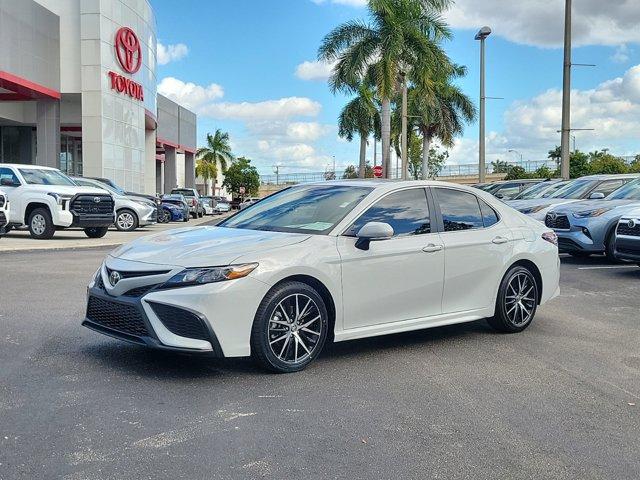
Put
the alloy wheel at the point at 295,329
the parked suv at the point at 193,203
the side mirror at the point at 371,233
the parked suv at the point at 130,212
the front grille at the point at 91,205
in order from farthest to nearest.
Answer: the parked suv at the point at 193,203 → the parked suv at the point at 130,212 → the front grille at the point at 91,205 → the side mirror at the point at 371,233 → the alloy wheel at the point at 295,329

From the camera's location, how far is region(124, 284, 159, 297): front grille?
4968 mm

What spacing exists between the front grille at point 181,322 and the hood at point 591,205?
9911mm

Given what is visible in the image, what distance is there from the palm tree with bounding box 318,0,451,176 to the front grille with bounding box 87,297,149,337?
1192 inches

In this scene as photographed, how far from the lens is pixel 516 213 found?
7246mm

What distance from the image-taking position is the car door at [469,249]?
20.8ft

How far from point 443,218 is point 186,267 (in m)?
2.64

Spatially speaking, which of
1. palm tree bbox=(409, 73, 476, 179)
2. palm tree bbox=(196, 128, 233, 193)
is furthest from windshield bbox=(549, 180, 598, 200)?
palm tree bbox=(196, 128, 233, 193)

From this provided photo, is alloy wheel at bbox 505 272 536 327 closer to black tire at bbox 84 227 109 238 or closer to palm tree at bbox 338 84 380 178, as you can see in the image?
black tire at bbox 84 227 109 238

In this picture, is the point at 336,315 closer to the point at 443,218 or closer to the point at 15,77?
the point at 443,218

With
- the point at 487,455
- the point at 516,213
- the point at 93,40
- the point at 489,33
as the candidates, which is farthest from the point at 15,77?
Answer: the point at 487,455

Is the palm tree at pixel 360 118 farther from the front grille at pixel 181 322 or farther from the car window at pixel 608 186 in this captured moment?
the front grille at pixel 181 322

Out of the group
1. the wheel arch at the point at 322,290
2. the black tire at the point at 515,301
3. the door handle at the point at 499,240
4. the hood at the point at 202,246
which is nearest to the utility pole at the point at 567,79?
the black tire at the point at 515,301

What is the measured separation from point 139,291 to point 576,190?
42.2 ft

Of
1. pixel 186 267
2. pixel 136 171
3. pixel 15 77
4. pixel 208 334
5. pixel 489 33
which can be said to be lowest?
pixel 208 334
